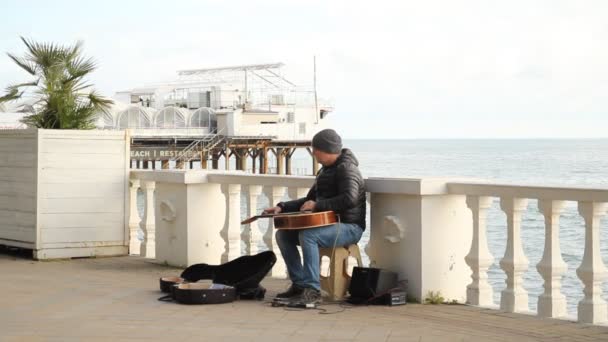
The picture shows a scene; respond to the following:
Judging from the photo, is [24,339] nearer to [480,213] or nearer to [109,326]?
[109,326]

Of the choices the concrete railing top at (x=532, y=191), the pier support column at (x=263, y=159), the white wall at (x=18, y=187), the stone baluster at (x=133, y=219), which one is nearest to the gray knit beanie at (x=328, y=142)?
the concrete railing top at (x=532, y=191)

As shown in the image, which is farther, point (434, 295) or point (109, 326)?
point (434, 295)

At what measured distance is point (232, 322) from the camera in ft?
20.5

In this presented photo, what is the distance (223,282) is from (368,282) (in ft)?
3.88

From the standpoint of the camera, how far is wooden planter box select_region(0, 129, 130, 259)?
10234 mm

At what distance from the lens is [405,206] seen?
724 cm

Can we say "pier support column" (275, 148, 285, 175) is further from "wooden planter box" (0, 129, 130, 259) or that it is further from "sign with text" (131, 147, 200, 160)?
"wooden planter box" (0, 129, 130, 259)

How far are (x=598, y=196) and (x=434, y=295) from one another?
1.51m

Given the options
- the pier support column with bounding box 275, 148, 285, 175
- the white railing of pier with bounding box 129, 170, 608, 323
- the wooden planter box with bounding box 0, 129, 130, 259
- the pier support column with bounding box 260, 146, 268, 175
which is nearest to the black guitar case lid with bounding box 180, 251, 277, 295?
the white railing of pier with bounding box 129, 170, 608, 323

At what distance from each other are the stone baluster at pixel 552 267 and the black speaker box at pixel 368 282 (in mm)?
1121

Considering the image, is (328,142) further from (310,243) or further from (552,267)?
(552,267)

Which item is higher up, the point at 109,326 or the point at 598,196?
the point at 598,196

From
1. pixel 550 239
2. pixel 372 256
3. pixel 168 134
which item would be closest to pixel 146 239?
pixel 372 256

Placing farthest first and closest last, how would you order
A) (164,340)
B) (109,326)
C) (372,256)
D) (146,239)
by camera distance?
1. (146,239)
2. (372,256)
3. (109,326)
4. (164,340)
